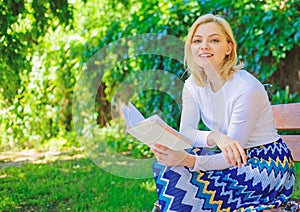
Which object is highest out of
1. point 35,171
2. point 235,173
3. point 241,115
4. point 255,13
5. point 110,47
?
point 255,13

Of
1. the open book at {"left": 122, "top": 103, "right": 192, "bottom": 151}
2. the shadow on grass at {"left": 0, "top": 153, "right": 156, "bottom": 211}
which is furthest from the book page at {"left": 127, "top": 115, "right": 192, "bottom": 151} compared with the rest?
the shadow on grass at {"left": 0, "top": 153, "right": 156, "bottom": 211}

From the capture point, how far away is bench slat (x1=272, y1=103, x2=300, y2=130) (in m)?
2.35

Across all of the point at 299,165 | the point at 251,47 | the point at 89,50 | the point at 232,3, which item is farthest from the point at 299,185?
the point at 89,50

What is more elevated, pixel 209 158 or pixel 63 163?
pixel 209 158

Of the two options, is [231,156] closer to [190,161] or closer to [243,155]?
[243,155]

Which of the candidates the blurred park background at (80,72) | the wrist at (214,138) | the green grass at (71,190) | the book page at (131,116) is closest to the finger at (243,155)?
the wrist at (214,138)

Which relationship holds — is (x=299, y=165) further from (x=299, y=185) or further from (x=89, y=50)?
(x=89, y=50)

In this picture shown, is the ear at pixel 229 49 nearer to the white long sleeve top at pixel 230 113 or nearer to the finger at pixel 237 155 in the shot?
the white long sleeve top at pixel 230 113

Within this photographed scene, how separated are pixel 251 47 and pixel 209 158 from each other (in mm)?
2973

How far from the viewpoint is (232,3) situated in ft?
15.1

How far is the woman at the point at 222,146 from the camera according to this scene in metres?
1.72

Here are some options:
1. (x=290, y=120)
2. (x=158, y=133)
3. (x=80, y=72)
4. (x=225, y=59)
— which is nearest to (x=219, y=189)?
(x=158, y=133)

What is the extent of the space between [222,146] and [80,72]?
Answer: 132 inches

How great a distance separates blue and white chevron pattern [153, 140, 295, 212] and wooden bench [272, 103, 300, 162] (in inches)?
25.3
